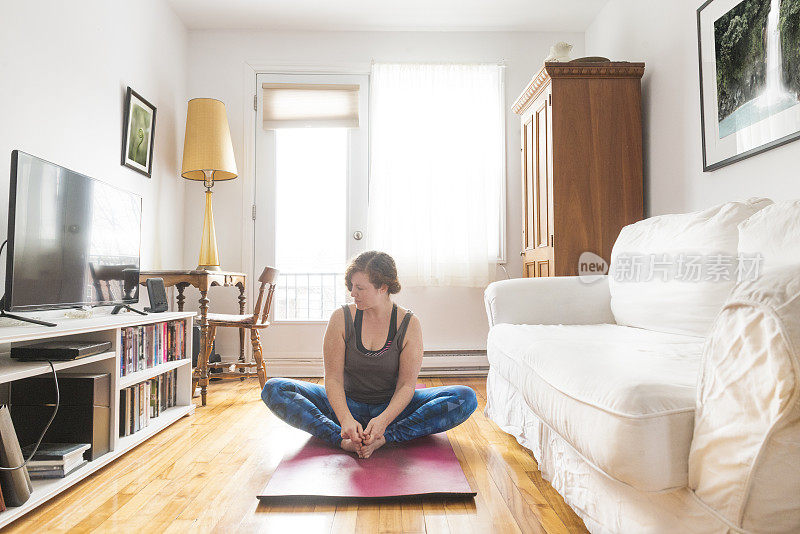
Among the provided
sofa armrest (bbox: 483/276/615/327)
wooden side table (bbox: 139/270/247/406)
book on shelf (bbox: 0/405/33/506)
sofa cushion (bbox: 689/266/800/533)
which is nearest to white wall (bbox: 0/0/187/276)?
wooden side table (bbox: 139/270/247/406)

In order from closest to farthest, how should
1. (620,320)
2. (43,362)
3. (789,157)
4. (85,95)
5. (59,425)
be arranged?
(43,362)
(59,425)
(789,157)
(620,320)
(85,95)

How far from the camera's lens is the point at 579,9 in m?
3.75

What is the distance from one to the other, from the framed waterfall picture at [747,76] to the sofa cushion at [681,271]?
426 mm

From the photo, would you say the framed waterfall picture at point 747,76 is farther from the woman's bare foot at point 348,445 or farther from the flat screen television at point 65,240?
the flat screen television at point 65,240

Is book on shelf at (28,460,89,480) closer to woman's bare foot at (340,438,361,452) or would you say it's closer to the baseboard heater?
woman's bare foot at (340,438,361,452)

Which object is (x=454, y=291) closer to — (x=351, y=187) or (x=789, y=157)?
(x=351, y=187)

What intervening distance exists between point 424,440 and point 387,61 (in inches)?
116

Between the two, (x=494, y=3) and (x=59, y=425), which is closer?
(x=59, y=425)

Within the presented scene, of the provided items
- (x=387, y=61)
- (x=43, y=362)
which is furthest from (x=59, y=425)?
(x=387, y=61)

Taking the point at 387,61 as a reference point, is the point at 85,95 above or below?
below

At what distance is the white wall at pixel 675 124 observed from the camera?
227 centimetres

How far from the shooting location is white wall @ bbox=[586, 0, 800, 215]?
2.27m

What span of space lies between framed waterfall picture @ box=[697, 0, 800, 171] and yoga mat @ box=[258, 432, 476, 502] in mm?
1711

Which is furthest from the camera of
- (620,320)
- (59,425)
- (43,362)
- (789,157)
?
(620,320)
